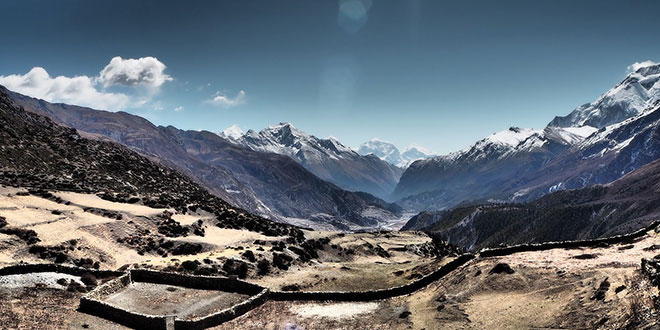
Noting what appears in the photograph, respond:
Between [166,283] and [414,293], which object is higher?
[414,293]

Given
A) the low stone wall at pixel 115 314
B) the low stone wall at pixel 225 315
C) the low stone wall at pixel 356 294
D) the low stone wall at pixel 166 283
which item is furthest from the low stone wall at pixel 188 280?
the low stone wall at pixel 115 314

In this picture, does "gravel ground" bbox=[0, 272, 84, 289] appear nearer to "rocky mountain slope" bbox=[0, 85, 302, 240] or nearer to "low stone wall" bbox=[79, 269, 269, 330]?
"low stone wall" bbox=[79, 269, 269, 330]

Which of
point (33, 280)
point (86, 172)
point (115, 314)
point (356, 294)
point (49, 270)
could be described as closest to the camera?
point (115, 314)

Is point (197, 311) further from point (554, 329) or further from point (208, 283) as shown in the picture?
point (554, 329)

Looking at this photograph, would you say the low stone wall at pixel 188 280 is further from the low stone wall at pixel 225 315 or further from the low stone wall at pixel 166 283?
the low stone wall at pixel 225 315

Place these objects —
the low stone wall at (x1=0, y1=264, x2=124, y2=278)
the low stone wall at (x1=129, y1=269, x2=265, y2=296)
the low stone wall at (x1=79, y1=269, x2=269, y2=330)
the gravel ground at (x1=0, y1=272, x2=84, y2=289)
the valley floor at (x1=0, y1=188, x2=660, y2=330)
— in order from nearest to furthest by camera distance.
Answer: the valley floor at (x1=0, y1=188, x2=660, y2=330)
the low stone wall at (x1=79, y1=269, x2=269, y2=330)
the gravel ground at (x1=0, y1=272, x2=84, y2=289)
the low stone wall at (x1=0, y1=264, x2=124, y2=278)
the low stone wall at (x1=129, y1=269, x2=265, y2=296)

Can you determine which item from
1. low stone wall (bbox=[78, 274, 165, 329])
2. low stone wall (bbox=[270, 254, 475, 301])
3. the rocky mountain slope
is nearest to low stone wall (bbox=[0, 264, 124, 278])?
low stone wall (bbox=[78, 274, 165, 329])

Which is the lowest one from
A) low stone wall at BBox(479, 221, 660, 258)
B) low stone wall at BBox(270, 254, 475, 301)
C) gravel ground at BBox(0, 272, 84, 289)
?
gravel ground at BBox(0, 272, 84, 289)

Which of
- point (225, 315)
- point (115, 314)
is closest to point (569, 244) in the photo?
point (225, 315)

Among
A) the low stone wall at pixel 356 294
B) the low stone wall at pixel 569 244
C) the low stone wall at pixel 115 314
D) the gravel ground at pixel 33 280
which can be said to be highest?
the low stone wall at pixel 569 244

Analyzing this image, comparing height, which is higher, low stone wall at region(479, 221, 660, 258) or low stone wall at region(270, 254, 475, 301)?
low stone wall at region(479, 221, 660, 258)

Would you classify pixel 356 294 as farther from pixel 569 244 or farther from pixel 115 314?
pixel 569 244
